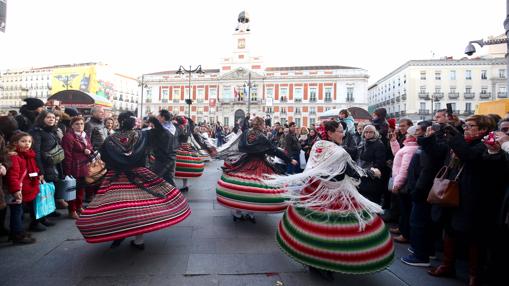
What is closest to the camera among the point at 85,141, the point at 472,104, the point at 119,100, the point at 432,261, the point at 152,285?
the point at 152,285

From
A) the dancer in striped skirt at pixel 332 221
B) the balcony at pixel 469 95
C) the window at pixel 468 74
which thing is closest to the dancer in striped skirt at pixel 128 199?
the dancer in striped skirt at pixel 332 221

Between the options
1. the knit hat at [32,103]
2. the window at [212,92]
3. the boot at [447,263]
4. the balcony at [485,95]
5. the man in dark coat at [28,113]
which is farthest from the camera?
the window at [212,92]

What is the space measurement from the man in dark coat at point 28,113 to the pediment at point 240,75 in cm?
5368

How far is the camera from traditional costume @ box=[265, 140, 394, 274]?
9.21 ft

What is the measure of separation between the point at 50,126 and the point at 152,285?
3.16 m

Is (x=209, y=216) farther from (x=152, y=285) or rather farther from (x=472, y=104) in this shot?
(x=472, y=104)

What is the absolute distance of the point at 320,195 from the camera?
3.07 metres

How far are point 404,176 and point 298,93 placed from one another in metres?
54.1

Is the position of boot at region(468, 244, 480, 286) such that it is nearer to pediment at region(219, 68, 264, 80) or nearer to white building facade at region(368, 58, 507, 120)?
white building facade at region(368, 58, 507, 120)

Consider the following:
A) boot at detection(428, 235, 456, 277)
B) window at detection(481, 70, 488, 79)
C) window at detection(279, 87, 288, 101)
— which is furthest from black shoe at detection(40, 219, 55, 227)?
window at detection(481, 70, 488, 79)

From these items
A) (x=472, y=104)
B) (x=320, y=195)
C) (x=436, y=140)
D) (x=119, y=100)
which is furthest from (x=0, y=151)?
(x=119, y=100)

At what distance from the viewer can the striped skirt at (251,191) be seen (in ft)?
14.8

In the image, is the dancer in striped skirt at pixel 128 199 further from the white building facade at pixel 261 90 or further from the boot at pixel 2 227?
the white building facade at pixel 261 90

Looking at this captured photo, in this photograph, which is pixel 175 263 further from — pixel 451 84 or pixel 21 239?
pixel 451 84
